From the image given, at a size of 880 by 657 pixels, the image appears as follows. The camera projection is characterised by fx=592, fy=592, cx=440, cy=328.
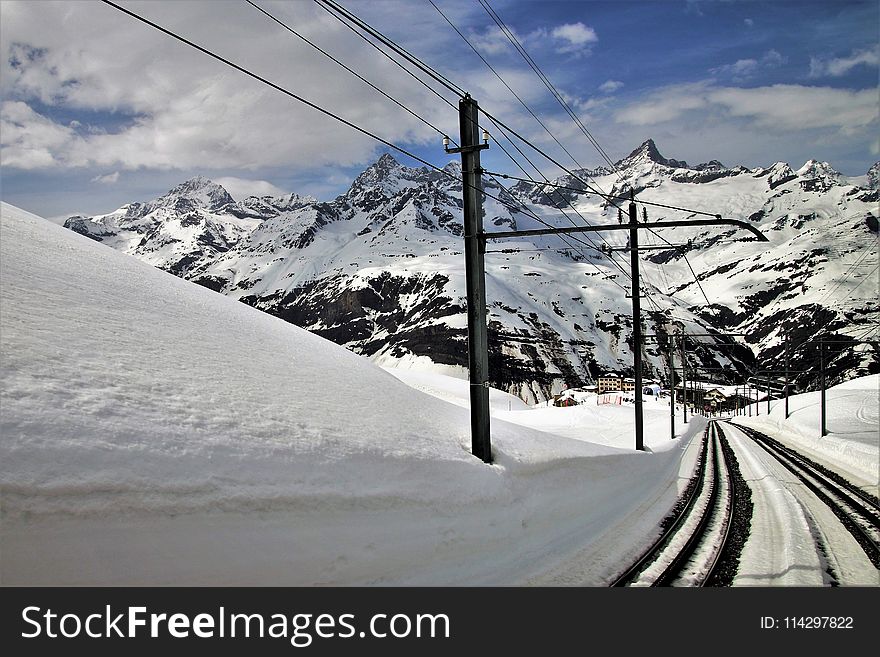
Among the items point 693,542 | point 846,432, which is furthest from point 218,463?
point 846,432

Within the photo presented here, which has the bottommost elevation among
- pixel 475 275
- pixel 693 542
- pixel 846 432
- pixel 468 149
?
pixel 846 432

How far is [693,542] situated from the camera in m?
13.4

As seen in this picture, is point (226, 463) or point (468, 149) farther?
point (468, 149)

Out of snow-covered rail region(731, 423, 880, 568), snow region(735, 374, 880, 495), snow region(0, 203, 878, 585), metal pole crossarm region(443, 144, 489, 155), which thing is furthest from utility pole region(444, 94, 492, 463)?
snow region(735, 374, 880, 495)

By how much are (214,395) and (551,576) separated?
659 centimetres

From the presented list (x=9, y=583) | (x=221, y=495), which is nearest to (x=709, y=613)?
(x=221, y=495)

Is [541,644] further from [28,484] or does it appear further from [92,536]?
[28,484]

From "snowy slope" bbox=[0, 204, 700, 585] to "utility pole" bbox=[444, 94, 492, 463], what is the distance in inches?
33.9

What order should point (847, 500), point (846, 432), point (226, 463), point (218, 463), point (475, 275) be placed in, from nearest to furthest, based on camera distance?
point (218, 463) → point (226, 463) → point (475, 275) → point (847, 500) → point (846, 432)

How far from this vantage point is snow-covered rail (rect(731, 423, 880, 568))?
46.4 feet

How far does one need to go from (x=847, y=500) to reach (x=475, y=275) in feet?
53.3

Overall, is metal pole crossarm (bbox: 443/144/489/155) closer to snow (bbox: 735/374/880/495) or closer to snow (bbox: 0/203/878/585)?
snow (bbox: 0/203/878/585)

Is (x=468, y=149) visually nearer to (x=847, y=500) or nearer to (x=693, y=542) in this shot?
(x=693, y=542)

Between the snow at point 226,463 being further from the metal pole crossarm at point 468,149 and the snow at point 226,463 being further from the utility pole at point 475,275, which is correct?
the metal pole crossarm at point 468,149
